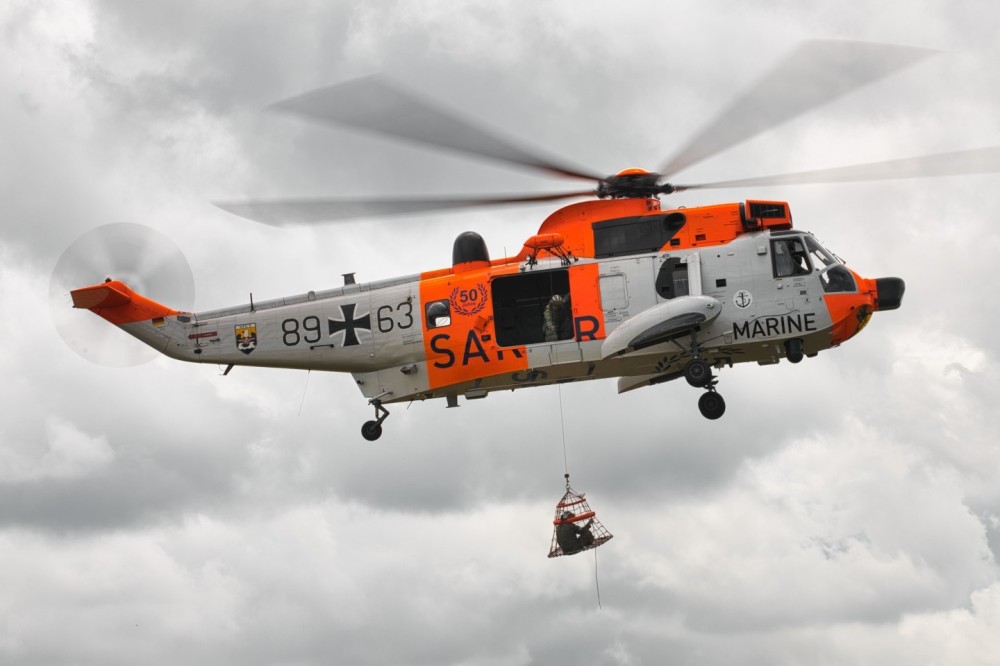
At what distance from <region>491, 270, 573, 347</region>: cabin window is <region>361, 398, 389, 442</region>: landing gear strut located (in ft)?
11.8

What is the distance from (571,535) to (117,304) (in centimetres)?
1311

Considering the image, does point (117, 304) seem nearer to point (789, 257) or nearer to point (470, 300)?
point (470, 300)

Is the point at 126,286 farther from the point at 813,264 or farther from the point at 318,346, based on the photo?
the point at 813,264

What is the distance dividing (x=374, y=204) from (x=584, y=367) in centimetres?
616

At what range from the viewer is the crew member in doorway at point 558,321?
27.8 m

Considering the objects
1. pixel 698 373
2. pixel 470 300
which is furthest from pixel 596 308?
pixel 470 300

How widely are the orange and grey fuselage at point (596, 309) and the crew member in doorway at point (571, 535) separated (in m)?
3.77

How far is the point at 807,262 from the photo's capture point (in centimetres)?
2764

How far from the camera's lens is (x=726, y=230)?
28.1 metres

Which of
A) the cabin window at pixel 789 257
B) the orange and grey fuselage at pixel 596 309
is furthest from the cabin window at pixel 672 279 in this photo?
the cabin window at pixel 789 257

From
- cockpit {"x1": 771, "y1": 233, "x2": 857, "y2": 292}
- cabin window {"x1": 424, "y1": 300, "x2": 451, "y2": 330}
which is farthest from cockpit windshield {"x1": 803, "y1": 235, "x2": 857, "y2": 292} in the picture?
cabin window {"x1": 424, "y1": 300, "x2": 451, "y2": 330}

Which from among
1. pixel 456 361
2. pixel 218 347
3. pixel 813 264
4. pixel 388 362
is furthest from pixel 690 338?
pixel 218 347

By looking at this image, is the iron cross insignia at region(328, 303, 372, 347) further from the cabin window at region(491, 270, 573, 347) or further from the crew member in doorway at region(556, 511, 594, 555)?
the crew member in doorway at region(556, 511, 594, 555)

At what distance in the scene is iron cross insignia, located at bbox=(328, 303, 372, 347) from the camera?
96.4 feet
